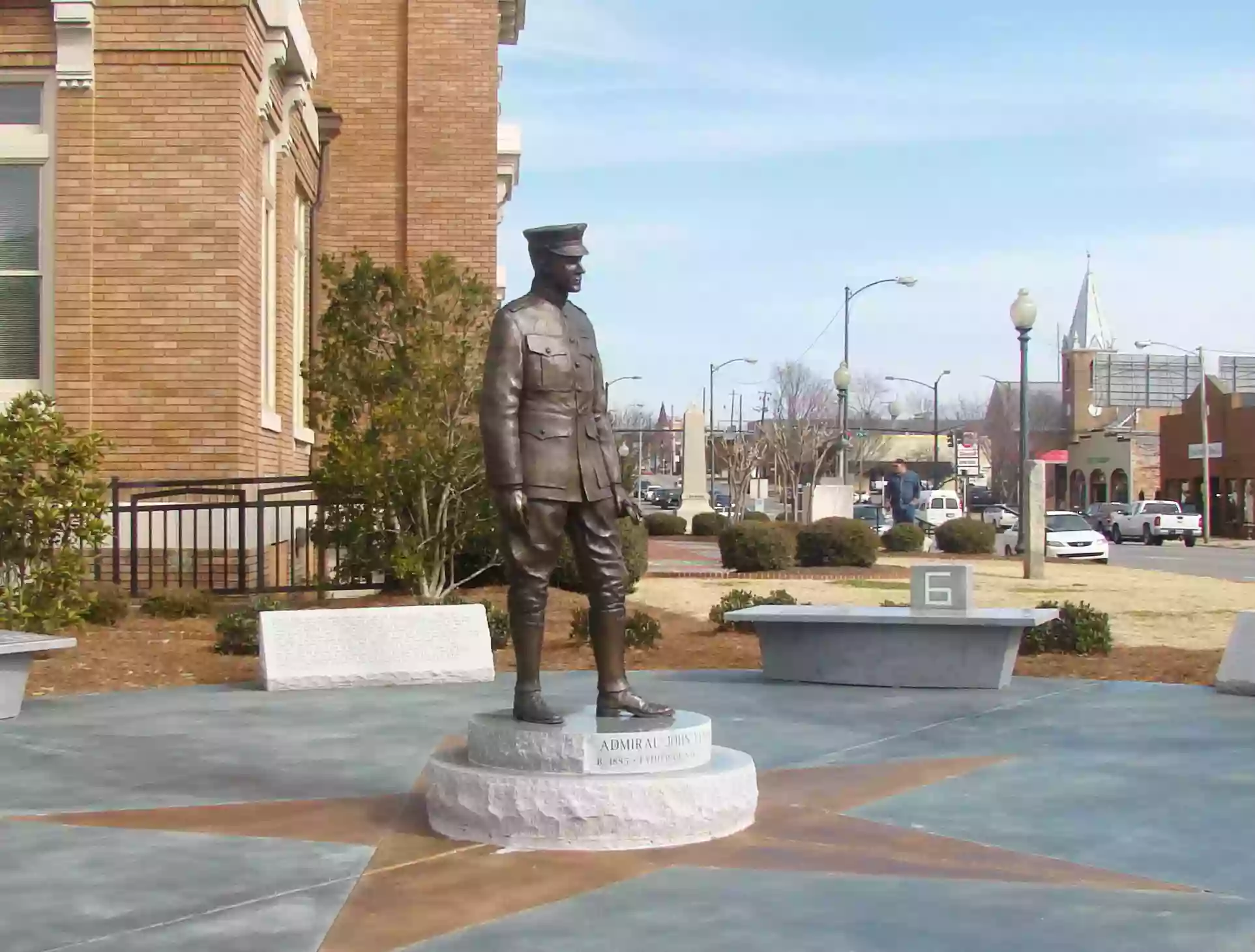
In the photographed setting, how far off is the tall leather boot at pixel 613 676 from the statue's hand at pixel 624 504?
0.47 meters

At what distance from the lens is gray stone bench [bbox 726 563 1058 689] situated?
37.0ft

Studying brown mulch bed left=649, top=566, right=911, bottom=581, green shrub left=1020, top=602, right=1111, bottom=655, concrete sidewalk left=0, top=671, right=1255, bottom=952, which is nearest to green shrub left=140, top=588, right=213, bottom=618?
concrete sidewalk left=0, top=671, right=1255, bottom=952

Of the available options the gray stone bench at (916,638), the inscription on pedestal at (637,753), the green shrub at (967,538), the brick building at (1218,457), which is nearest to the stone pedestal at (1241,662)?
the gray stone bench at (916,638)

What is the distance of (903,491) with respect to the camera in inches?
1128

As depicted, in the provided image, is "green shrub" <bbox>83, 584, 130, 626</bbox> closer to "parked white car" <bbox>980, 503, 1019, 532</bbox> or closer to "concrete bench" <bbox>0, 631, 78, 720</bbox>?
"concrete bench" <bbox>0, 631, 78, 720</bbox>

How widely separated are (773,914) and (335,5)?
21.3 meters

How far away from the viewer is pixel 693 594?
2041 cm

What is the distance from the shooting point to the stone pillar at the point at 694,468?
48.2 m

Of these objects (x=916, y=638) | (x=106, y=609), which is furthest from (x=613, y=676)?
(x=106, y=609)

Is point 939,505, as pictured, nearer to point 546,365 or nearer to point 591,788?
point 546,365

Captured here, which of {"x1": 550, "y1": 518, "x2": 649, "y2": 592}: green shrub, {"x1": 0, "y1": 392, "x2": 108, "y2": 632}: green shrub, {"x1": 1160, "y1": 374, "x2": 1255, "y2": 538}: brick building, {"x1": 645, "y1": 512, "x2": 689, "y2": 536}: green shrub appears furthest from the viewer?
{"x1": 1160, "y1": 374, "x2": 1255, "y2": 538}: brick building

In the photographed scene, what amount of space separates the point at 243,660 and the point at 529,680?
6470 mm

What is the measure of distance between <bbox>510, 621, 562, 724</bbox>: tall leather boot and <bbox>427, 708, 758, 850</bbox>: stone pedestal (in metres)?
0.09

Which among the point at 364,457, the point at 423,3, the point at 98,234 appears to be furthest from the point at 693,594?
the point at 423,3
